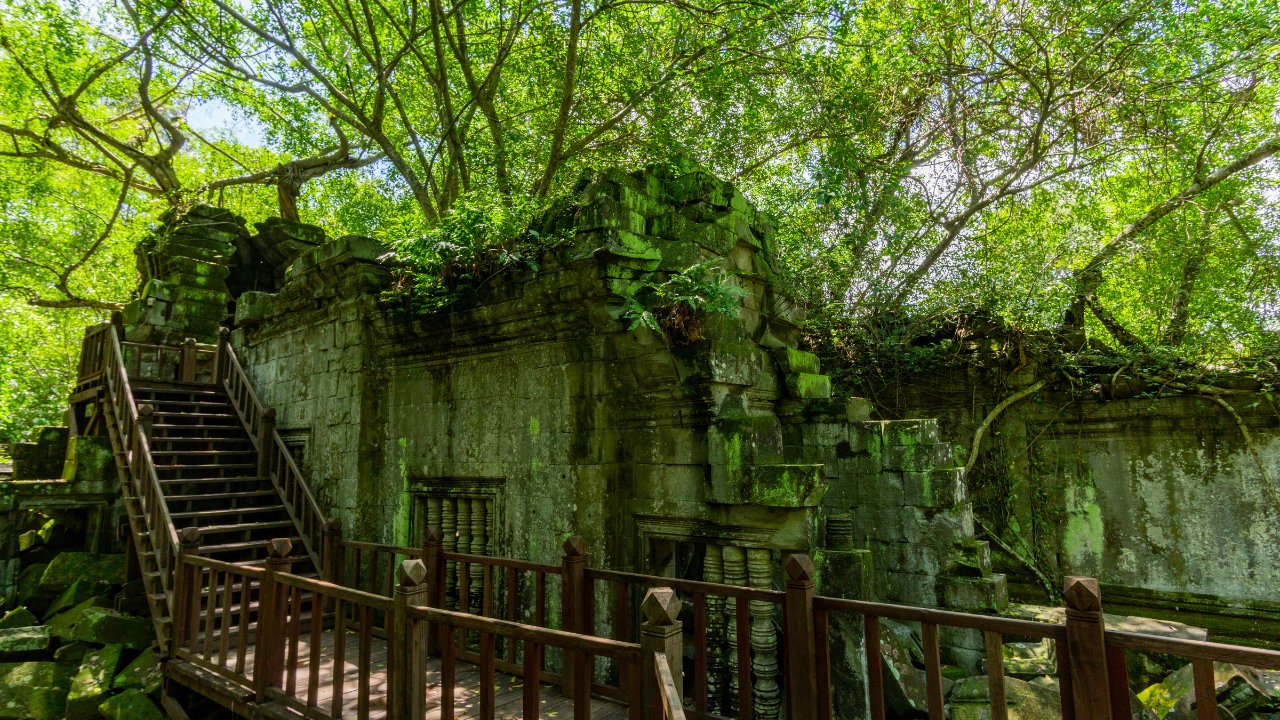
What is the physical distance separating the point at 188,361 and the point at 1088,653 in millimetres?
12088

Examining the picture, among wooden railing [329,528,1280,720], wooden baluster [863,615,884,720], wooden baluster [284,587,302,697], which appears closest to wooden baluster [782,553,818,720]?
wooden railing [329,528,1280,720]

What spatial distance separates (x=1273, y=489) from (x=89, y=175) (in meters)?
25.8

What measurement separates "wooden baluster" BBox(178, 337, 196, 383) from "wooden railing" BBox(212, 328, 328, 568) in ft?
1.08

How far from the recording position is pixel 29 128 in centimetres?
1430

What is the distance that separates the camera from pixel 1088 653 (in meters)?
2.72

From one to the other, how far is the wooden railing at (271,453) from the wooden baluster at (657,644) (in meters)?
5.12

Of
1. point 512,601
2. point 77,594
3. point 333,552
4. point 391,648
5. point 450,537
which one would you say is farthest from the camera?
point 77,594

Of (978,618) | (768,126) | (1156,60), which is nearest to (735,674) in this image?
(978,618)

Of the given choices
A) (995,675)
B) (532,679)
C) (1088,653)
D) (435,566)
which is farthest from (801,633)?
(435,566)

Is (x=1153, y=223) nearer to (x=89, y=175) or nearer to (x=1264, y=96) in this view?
(x=1264, y=96)

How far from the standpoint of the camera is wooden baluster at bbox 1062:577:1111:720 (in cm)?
270

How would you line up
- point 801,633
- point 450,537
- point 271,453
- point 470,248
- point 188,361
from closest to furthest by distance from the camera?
1. point 801,633
2. point 470,248
3. point 450,537
4. point 271,453
5. point 188,361

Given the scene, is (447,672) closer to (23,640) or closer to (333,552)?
(333,552)

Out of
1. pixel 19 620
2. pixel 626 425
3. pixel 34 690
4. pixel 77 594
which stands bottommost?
pixel 34 690
